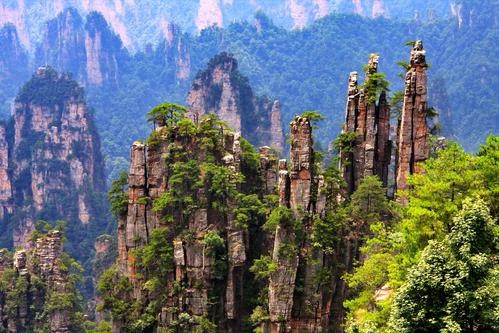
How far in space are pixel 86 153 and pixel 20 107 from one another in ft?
36.4

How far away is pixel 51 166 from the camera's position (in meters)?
97.0

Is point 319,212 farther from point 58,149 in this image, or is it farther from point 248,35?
point 248,35

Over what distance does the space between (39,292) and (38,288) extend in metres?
0.26

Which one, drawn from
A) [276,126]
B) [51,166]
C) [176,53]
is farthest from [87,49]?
[276,126]

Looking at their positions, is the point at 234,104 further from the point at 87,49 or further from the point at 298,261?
the point at 87,49

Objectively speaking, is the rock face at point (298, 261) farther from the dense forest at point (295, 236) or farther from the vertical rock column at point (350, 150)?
the vertical rock column at point (350, 150)

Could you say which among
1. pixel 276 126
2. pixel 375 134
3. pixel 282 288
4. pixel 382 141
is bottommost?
pixel 282 288

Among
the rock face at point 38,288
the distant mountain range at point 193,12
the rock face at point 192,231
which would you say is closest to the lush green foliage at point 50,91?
the rock face at point 38,288

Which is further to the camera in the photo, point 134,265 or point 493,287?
point 134,265

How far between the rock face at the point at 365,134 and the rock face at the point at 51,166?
192 feet

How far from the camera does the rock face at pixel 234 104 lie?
95.5 m

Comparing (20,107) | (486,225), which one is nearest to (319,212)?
(486,225)

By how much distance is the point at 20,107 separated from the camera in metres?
104

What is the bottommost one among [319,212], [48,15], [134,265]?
[134,265]
